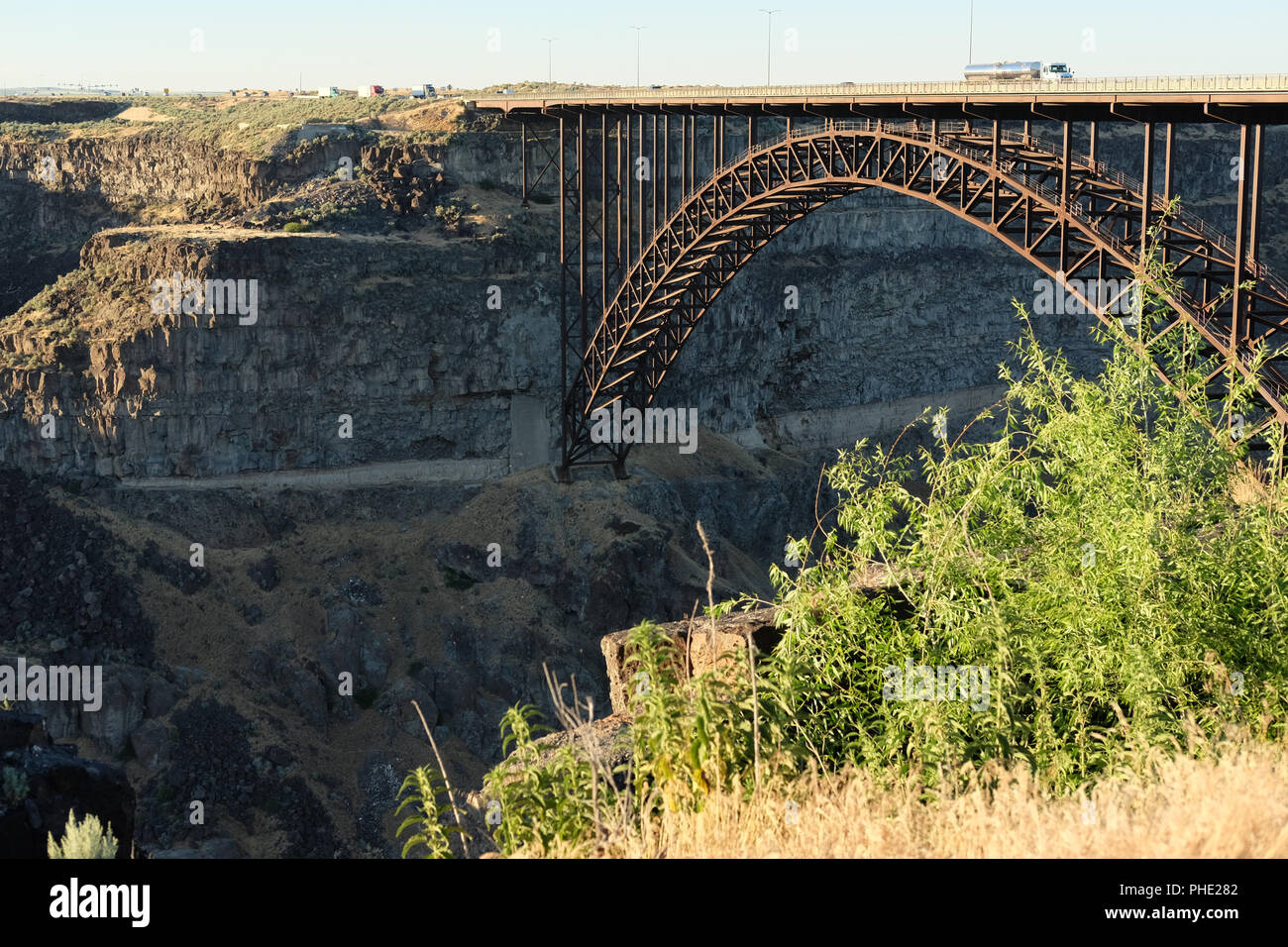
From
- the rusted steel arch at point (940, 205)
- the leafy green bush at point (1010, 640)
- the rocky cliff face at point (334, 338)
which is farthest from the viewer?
the rocky cliff face at point (334, 338)

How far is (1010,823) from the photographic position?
336 inches

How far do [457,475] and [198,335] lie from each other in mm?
9671

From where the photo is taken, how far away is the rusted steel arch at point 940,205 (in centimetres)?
2100

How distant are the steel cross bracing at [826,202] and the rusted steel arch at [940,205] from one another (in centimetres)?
6

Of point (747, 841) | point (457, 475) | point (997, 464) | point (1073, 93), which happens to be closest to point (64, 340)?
point (457, 475)

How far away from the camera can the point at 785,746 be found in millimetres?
9852

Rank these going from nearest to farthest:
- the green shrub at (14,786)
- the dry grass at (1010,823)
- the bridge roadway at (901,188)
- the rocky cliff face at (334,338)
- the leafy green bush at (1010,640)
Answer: the dry grass at (1010,823) < the leafy green bush at (1010,640) < the green shrub at (14,786) < the bridge roadway at (901,188) < the rocky cliff face at (334,338)

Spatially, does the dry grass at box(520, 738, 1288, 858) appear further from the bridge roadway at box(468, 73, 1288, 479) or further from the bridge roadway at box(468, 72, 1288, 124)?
the bridge roadway at box(468, 72, 1288, 124)

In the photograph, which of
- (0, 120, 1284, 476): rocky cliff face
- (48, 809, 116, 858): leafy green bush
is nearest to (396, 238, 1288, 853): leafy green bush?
(48, 809, 116, 858): leafy green bush

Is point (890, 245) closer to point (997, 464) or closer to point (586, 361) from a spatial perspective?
A: point (586, 361)

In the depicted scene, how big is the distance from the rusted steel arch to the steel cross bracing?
0.06m

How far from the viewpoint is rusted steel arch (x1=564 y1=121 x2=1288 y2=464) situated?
2100 centimetres

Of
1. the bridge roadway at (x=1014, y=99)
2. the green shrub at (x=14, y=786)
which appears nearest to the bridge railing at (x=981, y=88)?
the bridge roadway at (x=1014, y=99)

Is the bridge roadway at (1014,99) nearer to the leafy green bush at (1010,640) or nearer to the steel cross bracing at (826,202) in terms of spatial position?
the steel cross bracing at (826,202)
